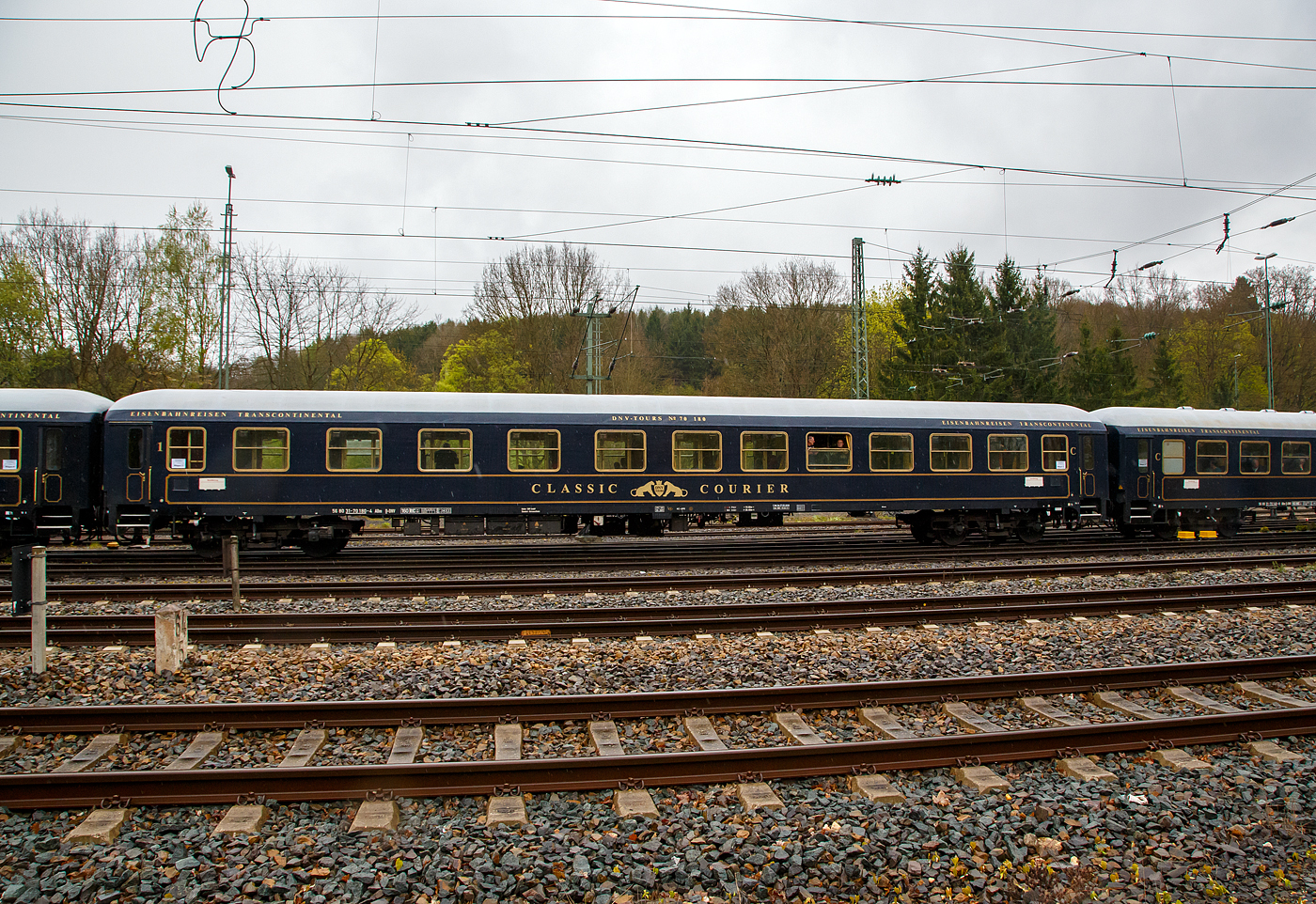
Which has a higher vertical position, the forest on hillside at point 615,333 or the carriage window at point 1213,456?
the forest on hillside at point 615,333

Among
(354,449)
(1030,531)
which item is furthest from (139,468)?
(1030,531)

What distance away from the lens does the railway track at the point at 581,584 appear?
11617mm

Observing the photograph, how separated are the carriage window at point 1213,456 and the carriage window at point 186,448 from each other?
22.3m

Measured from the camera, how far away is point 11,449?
1468 cm

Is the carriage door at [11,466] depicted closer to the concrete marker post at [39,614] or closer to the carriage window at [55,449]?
the carriage window at [55,449]

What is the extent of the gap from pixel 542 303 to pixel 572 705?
3175 cm

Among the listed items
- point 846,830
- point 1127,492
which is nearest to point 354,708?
point 846,830

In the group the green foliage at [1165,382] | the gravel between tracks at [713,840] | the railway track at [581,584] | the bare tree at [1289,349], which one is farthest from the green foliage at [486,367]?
the bare tree at [1289,349]

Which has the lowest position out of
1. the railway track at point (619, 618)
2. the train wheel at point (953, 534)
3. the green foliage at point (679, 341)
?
the railway track at point (619, 618)

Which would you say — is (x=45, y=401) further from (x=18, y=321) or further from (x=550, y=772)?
(x=18, y=321)

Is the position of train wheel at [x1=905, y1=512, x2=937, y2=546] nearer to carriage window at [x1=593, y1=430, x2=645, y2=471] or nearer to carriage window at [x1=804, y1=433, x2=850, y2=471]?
carriage window at [x1=804, y1=433, x2=850, y2=471]

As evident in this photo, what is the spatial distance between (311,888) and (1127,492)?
1974 centimetres

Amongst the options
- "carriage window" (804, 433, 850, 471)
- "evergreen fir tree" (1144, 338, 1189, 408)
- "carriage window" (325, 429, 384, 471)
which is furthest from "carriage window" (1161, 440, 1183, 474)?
"evergreen fir tree" (1144, 338, 1189, 408)

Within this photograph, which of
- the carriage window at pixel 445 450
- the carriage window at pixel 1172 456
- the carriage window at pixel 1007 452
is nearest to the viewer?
the carriage window at pixel 445 450
